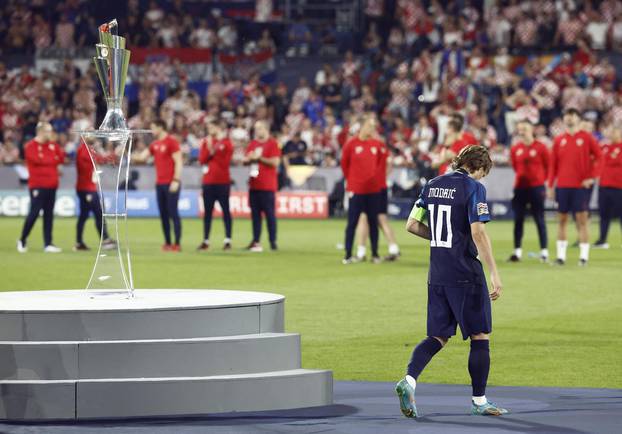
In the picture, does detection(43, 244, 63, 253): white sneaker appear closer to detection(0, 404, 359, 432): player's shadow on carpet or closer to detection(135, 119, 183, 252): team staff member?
detection(135, 119, 183, 252): team staff member

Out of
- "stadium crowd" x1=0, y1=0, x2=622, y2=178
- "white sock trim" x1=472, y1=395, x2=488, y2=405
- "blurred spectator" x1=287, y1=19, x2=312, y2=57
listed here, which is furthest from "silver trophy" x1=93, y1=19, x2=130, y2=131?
"blurred spectator" x1=287, y1=19, x2=312, y2=57

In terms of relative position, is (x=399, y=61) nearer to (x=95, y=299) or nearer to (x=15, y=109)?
(x=15, y=109)

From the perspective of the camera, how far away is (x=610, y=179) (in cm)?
2205

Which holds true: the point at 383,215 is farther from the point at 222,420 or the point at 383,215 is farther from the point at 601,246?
the point at 222,420

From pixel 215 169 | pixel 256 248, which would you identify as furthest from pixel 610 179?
pixel 215 169

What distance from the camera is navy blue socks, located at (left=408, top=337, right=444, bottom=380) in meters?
7.89

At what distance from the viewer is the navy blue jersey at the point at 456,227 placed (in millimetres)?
7883

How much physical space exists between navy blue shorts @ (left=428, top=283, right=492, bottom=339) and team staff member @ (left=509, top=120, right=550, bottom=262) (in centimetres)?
1092

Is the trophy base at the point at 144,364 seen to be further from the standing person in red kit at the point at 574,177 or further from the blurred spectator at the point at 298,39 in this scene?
the blurred spectator at the point at 298,39

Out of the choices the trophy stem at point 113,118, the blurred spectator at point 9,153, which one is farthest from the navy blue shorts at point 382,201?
the blurred spectator at point 9,153

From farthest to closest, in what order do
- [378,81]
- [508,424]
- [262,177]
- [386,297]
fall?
1. [378,81]
2. [262,177]
3. [386,297]
4. [508,424]

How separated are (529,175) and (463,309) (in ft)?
36.9

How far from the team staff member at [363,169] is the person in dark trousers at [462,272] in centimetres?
1031

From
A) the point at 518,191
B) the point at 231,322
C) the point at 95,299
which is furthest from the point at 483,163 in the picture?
the point at 518,191
